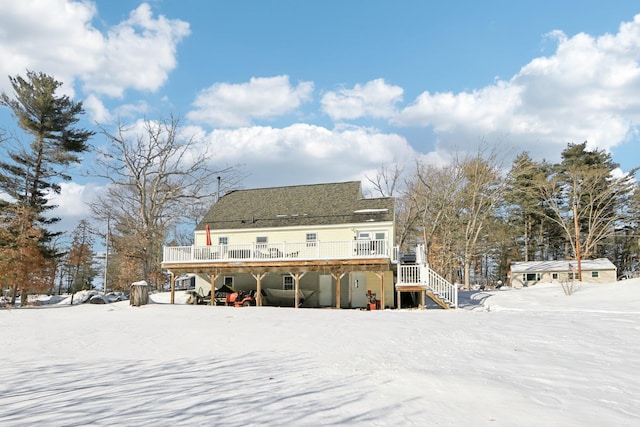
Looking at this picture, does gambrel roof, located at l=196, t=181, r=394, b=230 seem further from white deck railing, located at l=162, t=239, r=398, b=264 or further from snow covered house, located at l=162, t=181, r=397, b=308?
white deck railing, located at l=162, t=239, r=398, b=264

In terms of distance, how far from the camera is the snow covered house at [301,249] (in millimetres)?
20141

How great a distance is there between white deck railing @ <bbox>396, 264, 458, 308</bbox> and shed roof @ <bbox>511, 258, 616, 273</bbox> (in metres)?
26.9

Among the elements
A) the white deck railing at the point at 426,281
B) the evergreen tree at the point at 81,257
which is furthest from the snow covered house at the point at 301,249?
the evergreen tree at the point at 81,257

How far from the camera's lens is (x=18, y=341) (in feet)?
37.5

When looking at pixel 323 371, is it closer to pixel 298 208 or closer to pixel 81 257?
pixel 298 208

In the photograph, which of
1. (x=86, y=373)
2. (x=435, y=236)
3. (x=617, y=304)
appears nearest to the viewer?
(x=86, y=373)

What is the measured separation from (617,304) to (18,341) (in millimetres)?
21702

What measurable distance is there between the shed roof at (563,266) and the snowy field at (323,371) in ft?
97.9

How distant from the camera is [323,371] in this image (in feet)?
25.1

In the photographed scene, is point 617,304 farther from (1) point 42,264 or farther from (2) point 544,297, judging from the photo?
(1) point 42,264

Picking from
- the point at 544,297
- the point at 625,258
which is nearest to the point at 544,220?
the point at 625,258

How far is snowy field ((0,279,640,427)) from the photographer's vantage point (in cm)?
527

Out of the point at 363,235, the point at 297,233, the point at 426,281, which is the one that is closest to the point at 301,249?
the point at 297,233

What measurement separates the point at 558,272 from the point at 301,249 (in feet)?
102
